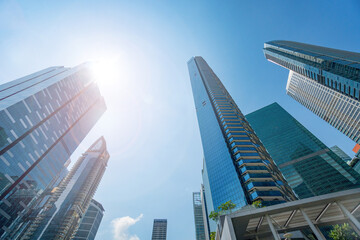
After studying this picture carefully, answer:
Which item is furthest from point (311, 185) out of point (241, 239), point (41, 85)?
point (41, 85)

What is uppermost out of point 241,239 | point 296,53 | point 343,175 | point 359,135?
point 296,53

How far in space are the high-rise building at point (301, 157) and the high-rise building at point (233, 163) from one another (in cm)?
3791

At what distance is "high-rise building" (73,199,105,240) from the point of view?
5782 inches

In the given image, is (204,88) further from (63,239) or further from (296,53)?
(63,239)

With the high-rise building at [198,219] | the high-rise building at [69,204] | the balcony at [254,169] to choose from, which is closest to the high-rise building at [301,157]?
the balcony at [254,169]

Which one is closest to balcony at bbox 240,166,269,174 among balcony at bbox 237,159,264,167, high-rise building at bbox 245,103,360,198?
balcony at bbox 237,159,264,167

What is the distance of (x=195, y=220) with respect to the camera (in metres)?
157

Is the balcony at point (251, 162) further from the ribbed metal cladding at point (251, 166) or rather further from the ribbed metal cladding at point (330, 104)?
the ribbed metal cladding at point (330, 104)

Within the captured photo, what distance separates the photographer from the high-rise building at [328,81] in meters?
75.0

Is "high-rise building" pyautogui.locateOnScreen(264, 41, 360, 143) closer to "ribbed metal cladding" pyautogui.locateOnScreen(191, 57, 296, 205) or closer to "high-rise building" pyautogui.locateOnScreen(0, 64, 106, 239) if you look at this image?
"ribbed metal cladding" pyautogui.locateOnScreen(191, 57, 296, 205)

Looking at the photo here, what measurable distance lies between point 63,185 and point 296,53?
20532cm

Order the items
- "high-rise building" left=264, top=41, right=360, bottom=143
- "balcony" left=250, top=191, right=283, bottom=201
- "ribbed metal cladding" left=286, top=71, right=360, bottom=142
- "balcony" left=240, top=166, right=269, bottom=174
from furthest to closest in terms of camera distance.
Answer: "ribbed metal cladding" left=286, top=71, right=360, bottom=142, "high-rise building" left=264, top=41, right=360, bottom=143, "balcony" left=240, top=166, right=269, bottom=174, "balcony" left=250, top=191, right=283, bottom=201

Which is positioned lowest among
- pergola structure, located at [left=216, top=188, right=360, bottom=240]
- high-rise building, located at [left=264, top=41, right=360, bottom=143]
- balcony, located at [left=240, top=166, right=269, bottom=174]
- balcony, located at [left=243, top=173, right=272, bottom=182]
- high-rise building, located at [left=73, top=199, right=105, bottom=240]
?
pergola structure, located at [left=216, top=188, right=360, bottom=240]

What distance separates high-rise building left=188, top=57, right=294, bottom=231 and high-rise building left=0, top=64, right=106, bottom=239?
92.1m
